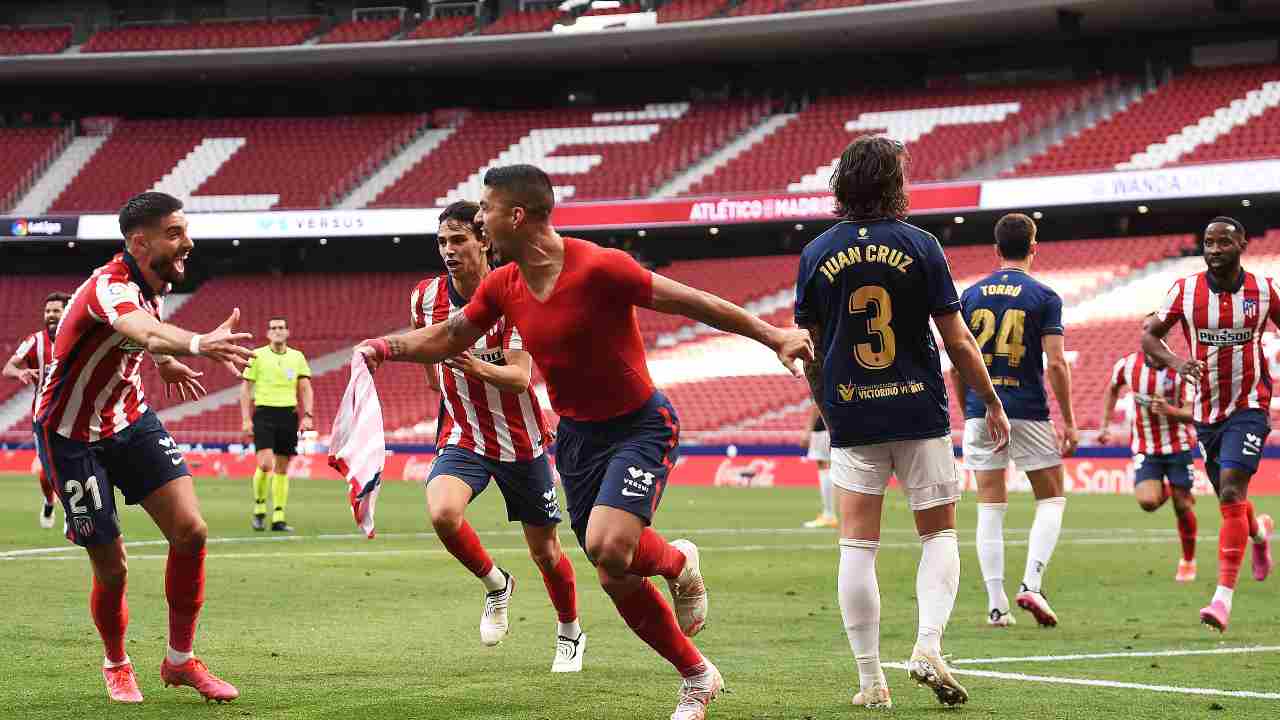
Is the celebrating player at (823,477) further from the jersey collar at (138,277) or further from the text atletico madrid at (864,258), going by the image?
the jersey collar at (138,277)

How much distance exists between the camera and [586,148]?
45000 millimetres

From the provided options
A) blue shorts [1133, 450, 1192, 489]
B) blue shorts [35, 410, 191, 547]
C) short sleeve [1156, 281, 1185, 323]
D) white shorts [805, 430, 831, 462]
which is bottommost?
white shorts [805, 430, 831, 462]

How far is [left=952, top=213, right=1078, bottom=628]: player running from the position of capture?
31.4ft

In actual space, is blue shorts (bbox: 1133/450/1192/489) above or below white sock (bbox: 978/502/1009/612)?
below

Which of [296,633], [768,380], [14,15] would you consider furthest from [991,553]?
[14,15]

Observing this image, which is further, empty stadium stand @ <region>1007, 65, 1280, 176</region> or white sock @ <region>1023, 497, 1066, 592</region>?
empty stadium stand @ <region>1007, 65, 1280, 176</region>


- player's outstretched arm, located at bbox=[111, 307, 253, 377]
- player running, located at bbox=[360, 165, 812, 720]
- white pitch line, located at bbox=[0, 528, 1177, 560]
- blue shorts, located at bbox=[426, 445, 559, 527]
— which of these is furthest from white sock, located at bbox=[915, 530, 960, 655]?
white pitch line, located at bbox=[0, 528, 1177, 560]

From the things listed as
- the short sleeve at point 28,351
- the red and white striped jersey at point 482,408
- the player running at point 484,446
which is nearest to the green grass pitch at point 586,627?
the player running at point 484,446

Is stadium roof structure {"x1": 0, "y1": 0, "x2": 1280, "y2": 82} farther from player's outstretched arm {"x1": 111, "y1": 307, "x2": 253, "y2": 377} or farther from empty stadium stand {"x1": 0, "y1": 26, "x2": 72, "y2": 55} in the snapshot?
player's outstretched arm {"x1": 111, "y1": 307, "x2": 253, "y2": 377}

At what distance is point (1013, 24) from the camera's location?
40.1 meters

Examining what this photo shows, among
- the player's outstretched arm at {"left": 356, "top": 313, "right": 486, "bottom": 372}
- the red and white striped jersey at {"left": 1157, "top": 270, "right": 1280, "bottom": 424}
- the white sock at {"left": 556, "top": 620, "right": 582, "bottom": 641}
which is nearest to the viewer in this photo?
the player's outstretched arm at {"left": 356, "top": 313, "right": 486, "bottom": 372}

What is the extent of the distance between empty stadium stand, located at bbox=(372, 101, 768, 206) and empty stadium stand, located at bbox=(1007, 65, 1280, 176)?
9.73m

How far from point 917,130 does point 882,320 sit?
1428 inches

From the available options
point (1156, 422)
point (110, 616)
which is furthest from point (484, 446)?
point (1156, 422)
